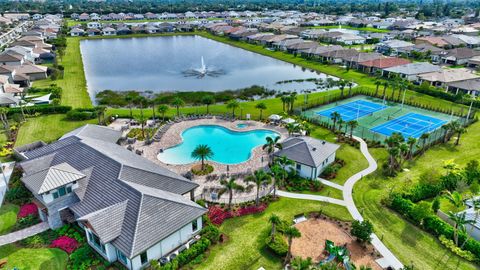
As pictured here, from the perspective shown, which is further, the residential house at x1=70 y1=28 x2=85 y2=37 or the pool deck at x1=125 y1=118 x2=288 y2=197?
the residential house at x1=70 y1=28 x2=85 y2=37

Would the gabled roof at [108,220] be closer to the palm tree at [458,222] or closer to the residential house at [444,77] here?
the palm tree at [458,222]

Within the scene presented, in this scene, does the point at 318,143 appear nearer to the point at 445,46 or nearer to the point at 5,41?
the point at 445,46

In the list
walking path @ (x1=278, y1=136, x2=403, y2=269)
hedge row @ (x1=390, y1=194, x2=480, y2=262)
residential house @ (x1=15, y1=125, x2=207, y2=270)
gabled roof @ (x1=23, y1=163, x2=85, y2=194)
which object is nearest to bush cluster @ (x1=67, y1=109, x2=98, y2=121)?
residential house @ (x1=15, y1=125, x2=207, y2=270)

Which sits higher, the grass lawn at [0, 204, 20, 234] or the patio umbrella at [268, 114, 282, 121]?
the patio umbrella at [268, 114, 282, 121]

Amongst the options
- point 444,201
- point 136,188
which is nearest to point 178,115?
point 136,188

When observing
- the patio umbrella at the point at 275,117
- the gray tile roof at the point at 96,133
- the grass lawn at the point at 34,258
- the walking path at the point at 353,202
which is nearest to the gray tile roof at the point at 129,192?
the grass lawn at the point at 34,258

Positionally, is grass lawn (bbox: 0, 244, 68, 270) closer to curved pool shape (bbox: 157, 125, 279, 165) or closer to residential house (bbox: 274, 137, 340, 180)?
curved pool shape (bbox: 157, 125, 279, 165)
